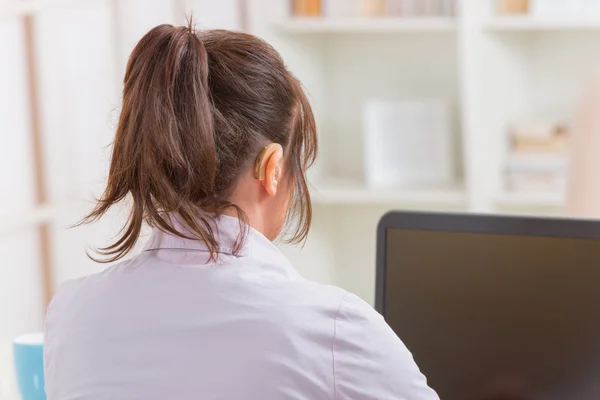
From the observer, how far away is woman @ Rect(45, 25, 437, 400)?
2.75 feet

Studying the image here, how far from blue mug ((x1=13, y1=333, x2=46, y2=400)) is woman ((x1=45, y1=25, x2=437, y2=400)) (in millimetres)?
229

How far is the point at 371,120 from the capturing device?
9.71ft

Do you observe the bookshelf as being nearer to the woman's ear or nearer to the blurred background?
the blurred background

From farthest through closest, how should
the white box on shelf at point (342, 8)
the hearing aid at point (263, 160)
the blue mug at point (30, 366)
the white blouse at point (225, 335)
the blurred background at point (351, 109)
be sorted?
the white box on shelf at point (342, 8) → the blurred background at point (351, 109) → the blue mug at point (30, 366) → the hearing aid at point (263, 160) → the white blouse at point (225, 335)

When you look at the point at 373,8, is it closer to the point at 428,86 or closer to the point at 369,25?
the point at 369,25

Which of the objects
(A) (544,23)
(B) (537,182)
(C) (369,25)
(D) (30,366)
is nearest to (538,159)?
(B) (537,182)

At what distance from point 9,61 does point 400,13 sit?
128cm

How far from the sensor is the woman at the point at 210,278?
2.75 feet

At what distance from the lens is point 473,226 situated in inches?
41.9

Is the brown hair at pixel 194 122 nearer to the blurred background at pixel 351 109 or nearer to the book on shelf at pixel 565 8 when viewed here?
the blurred background at pixel 351 109

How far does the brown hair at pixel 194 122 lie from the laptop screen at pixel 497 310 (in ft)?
0.87

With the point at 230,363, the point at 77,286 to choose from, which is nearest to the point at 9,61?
the point at 77,286

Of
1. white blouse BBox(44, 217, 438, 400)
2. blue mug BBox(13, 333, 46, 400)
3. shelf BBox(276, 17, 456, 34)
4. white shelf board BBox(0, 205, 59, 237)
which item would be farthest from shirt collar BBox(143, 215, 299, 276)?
shelf BBox(276, 17, 456, 34)

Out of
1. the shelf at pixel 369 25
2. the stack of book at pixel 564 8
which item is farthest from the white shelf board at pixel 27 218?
the stack of book at pixel 564 8
